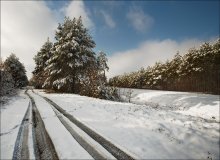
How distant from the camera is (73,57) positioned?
3031 centimetres

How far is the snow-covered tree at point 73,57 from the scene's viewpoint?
29797 mm

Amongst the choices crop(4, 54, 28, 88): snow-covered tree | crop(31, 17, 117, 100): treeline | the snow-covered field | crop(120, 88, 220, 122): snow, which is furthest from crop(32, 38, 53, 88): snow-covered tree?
the snow-covered field

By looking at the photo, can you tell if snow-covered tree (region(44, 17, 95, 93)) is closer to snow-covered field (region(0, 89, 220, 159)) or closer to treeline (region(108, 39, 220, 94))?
snow-covered field (region(0, 89, 220, 159))

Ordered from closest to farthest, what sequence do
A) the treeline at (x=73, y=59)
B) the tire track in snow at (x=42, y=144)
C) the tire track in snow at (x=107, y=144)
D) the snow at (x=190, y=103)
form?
the tire track in snow at (x=42, y=144) → the tire track in snow at (x=107, y=144) → the snow at (x=190, y=103) → the treeline at (x=73, y=59)

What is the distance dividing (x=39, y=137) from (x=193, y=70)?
38.3 meters

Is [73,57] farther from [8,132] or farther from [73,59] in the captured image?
[8,132]

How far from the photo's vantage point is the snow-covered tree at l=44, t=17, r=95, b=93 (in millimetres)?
29797

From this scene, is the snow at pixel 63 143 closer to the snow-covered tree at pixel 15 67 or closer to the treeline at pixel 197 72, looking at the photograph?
the treeline at pixel 197 72

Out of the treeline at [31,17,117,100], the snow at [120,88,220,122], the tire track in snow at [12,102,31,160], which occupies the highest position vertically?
the treeline at [31,17,117,100]

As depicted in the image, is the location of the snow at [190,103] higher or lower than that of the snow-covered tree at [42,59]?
lower

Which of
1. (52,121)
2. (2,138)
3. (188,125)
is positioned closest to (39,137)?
(2,138)

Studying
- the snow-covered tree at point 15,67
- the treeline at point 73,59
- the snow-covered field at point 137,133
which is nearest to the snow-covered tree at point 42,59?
the snow-covered tree at point 15,67

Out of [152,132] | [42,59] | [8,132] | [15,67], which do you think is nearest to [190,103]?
[152,132]

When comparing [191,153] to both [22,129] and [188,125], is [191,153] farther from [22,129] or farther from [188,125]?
[22,129]
